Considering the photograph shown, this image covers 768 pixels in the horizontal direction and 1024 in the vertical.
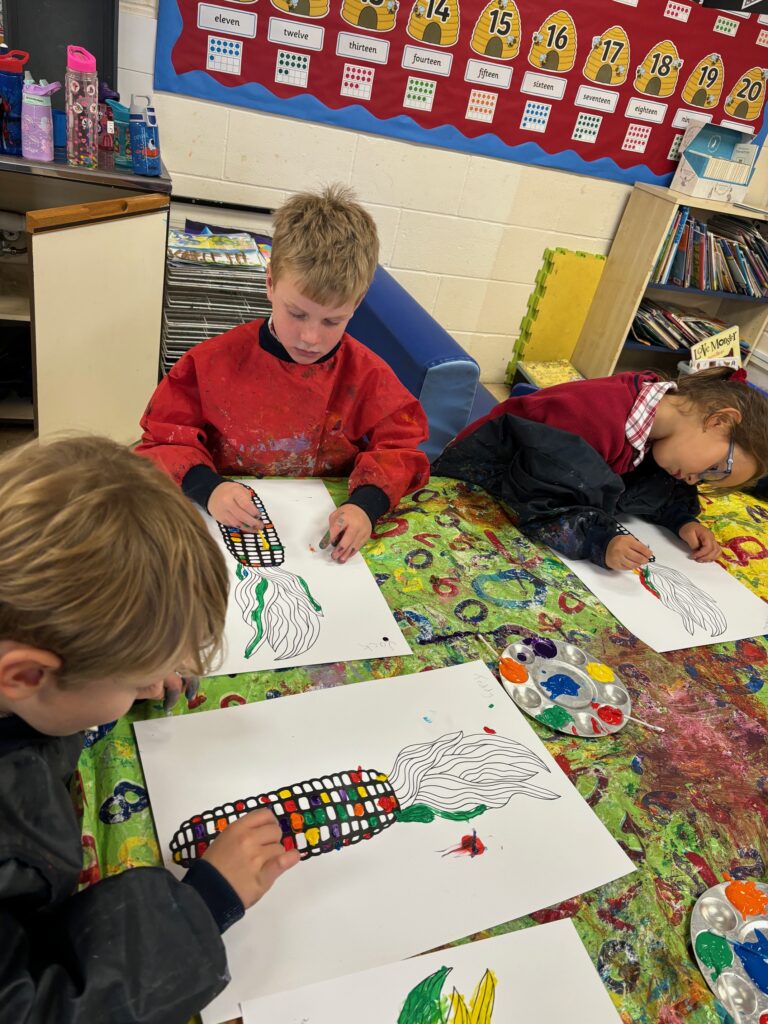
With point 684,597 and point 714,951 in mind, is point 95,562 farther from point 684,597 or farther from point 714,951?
point 684,597

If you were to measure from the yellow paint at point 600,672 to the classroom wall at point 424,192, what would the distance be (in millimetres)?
2068

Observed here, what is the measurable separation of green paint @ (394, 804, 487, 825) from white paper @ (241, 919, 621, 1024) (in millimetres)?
107

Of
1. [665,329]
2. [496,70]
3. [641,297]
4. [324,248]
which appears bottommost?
[665,329]

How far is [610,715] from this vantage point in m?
0.80

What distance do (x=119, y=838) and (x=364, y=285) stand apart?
0.81m

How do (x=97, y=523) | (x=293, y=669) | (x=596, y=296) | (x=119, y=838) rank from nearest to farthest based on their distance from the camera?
(x=97, y=523), (x=119, y=838), (x=293, y=669), (x=596, y=296)

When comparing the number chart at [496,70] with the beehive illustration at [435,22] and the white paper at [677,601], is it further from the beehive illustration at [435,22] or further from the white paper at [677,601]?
the white paper at [677,601]

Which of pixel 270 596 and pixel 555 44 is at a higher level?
pixel 555 44

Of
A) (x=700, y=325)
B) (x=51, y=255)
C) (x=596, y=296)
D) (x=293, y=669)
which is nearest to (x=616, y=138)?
(x=596, y=296)

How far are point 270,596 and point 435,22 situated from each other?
2.14 m

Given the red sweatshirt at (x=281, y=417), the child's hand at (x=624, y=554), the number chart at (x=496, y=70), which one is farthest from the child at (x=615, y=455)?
the number chart at (x=496, y=70)

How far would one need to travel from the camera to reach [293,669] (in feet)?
2.51

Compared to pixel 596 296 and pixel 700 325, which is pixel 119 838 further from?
pixel 700 325

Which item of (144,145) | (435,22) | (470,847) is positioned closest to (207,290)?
(144,145)
